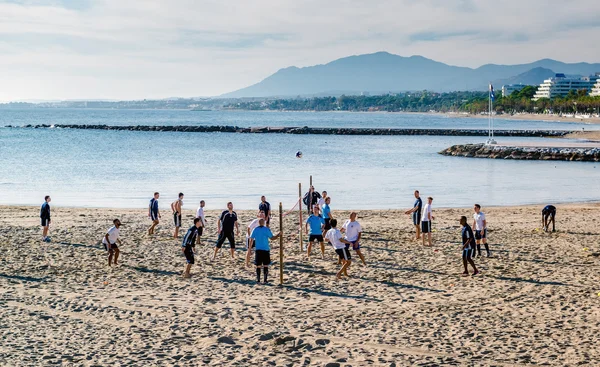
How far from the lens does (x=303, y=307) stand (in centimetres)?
1153

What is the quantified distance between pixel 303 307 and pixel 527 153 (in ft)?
161

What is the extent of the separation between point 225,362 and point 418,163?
43.1m

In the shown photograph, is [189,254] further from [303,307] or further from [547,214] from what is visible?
[547,214]

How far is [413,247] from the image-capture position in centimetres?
1692

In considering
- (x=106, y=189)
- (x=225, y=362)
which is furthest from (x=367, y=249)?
(x=106, y=189)

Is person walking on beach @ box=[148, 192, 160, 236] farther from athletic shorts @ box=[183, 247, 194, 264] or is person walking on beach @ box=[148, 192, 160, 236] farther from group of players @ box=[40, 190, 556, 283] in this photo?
athletic shorts @ box=[183, 247, 194, 264]

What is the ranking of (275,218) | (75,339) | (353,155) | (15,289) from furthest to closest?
1. (353,155)
2. (275,218)
3. (15,289)
4. (75,339)

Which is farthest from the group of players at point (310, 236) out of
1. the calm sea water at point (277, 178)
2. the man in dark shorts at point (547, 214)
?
the calm sea water at point (277, 178)

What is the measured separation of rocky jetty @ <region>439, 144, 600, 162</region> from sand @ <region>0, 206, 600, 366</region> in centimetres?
3895

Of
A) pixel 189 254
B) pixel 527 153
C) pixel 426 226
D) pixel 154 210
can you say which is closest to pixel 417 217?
pixel 426 226

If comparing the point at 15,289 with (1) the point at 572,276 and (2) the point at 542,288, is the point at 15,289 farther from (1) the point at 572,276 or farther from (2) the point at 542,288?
(1) the point at 572,276

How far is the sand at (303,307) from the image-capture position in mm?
9266

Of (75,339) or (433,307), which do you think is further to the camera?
(433,307)

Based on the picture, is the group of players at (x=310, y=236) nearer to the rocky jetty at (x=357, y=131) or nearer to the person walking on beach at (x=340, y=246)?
the person walking on beach at (x=340, y=246)
